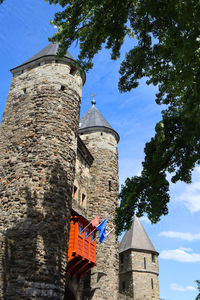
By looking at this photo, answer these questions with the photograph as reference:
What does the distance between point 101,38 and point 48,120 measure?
4.02m

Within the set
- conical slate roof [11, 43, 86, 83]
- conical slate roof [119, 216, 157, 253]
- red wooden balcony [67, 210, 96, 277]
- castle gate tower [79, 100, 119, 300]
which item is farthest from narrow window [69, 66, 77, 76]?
conical slate roof [119, 216, 157, 253]

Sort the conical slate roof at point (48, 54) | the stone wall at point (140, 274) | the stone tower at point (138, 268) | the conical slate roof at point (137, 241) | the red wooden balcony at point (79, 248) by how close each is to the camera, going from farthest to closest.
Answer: the conical slate roof at point (137, 241), the stone tower at point (138, 268), the stone wall at point (140, 274), the conical slate roof at point (48, 54), the red wooden balcony at point (79, 248)

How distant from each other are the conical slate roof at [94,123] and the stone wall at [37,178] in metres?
5.70

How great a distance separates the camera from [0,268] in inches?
316

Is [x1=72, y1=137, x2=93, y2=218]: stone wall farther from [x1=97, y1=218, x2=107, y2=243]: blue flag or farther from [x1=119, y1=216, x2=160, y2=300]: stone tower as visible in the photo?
[x1=119, y1=216, x2=160, y2=300]: stone tower

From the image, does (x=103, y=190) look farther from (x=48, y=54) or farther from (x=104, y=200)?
(x=48, y=54)

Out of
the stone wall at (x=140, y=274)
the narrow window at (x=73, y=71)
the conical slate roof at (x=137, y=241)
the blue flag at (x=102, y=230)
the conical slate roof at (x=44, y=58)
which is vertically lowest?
the stone wall at (x=140, y=274)

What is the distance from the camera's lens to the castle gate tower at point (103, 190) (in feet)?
45.8

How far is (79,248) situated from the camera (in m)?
11.6

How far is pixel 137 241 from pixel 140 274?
3.27 m

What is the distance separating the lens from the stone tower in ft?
77.1

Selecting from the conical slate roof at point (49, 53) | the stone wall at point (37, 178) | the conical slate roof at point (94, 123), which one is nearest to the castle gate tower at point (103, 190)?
the conical slate roof at point (94, 123)

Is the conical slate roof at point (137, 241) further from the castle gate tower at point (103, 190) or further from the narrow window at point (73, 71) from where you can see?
the narrow window at point (73, 71)

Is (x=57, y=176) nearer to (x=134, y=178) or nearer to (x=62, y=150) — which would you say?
(x=62, y=150)
